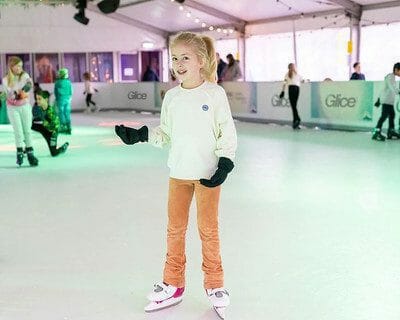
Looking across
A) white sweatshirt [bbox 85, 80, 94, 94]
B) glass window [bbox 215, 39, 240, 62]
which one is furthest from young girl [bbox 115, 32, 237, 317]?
white sweatshirt [bbox 85, 80, 94, 94]

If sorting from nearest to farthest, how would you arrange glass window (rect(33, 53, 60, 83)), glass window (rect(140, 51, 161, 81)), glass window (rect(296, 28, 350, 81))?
1. glass window (rect(296, 28, 350, 81))
2. glass window (rect(33, 53, 60, 83))
3. glass window (rect(140, 51, 161, 81))

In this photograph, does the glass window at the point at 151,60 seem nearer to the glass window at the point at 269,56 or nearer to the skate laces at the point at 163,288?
the glass window at the point at 269,56

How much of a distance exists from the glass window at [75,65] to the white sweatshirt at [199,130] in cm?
1733

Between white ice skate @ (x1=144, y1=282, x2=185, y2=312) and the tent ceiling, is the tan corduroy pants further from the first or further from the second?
the tent ceiling

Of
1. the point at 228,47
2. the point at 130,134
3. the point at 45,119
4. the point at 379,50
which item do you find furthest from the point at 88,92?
the point at 130,134

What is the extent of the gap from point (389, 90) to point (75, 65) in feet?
41.0

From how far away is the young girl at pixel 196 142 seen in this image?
2.40m

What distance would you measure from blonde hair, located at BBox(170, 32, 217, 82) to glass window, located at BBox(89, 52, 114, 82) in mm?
17504

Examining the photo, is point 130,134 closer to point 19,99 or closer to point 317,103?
point 19,99

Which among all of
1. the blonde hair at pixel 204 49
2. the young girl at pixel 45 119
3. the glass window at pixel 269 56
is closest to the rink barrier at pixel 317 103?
the glass window at pixel 269 56

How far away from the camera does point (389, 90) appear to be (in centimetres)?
905

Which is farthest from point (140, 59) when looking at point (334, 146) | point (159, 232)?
point (159, 232)

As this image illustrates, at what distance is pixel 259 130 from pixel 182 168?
8840 millimetres

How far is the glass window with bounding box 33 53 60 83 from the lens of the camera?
1873cm
